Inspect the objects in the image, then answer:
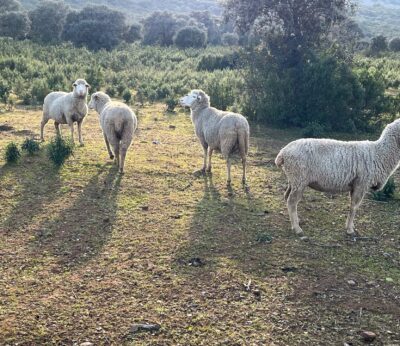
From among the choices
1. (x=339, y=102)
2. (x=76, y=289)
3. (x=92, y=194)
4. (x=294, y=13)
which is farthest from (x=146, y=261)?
(x=294, y=13)

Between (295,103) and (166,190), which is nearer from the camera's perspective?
(166,190)

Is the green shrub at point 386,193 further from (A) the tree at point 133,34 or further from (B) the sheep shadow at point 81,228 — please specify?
(A) the tree at point 133,34

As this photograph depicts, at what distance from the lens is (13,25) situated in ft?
123

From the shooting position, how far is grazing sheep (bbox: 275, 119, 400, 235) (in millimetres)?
6656

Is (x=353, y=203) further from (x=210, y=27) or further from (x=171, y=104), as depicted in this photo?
(x=210, y=27)

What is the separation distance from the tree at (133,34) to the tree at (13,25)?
37.0 feet

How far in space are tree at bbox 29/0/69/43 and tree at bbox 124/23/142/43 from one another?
7528 mm

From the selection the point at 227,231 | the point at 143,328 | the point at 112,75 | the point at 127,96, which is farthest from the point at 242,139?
the point at 112,75

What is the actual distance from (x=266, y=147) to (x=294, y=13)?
294 inches

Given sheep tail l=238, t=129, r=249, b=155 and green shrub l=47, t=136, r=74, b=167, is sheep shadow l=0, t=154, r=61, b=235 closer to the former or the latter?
green shrub l=47, t=136, r=74, b=167

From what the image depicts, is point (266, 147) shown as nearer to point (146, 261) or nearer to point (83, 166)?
point (83, 166)

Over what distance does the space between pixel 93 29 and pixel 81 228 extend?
3615 centimetres

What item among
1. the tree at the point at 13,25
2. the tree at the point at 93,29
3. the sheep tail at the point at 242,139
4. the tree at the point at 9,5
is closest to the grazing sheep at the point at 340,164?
the sheep tail at the point at 242,139

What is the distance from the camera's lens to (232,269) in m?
5.87
